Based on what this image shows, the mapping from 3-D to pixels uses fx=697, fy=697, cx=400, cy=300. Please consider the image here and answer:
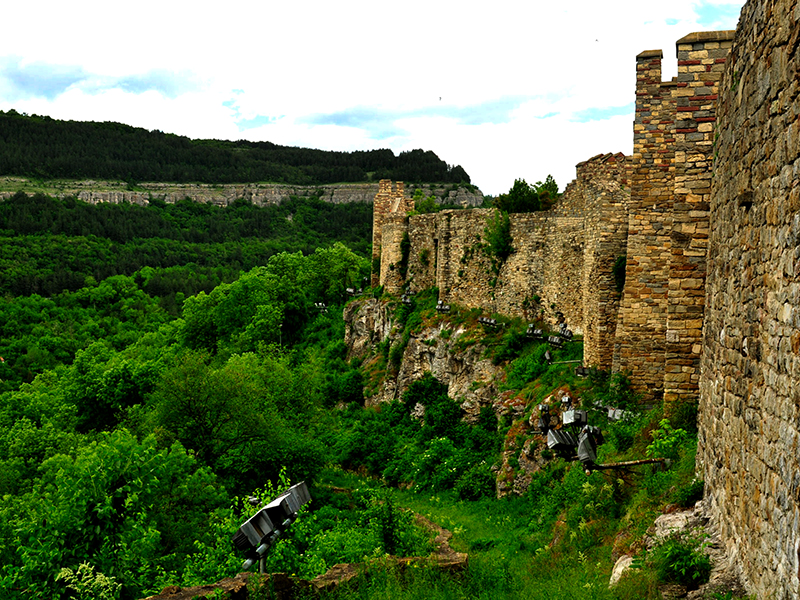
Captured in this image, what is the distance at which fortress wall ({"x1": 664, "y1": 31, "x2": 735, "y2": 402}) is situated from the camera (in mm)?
9461

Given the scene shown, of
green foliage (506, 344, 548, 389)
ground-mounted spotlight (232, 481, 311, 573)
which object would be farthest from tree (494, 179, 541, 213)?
ground-mounted spotlight (232, 481, 311, 573)

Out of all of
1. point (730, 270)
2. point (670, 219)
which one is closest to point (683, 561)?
point (730, 270)

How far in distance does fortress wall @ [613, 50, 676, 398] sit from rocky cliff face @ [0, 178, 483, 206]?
11853 centimetres

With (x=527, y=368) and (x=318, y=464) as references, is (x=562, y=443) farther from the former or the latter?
(x=318, y=464)

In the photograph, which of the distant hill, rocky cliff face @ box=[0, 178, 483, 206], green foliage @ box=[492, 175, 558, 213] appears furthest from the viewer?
the distant hill

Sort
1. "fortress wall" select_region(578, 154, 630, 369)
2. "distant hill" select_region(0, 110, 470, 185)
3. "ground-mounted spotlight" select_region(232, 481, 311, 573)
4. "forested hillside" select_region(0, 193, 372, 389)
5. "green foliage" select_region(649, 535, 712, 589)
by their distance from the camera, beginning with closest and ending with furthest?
"green foliage" select_region(649, 535, 712, 589) < "ground-mounted spotlight" select_region(232, 481, 311, 573) < "fortress wall" select_region(578, 154, 630, 369) < "forested hillside" select_region(0, 193, 372, 389) < "distant hill" select_region(0, 110, 470, 185)

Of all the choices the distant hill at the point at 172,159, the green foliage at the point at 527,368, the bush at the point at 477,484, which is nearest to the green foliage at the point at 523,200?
the green foliage at the point at 527,368

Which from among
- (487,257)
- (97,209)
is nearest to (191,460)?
(487,257)

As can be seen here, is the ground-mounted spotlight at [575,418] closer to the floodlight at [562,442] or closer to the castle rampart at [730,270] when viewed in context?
the floodlight at [562,442]

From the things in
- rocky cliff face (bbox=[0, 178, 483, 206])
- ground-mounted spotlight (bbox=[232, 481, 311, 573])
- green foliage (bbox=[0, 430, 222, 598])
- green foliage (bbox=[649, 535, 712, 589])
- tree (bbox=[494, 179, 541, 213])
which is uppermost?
rocky cliff face (bbox=[0, 178, 483, 206])

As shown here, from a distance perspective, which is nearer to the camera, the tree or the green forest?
the green forest

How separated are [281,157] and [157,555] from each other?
17661 centimetres

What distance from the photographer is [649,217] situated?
12.0 meters

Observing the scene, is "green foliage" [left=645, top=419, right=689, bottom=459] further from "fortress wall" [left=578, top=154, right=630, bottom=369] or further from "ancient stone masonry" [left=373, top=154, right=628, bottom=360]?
"ancient stone masonry" [left=373, top=154, right=628, bottom=360]
